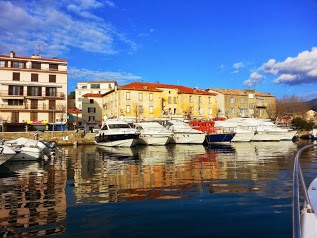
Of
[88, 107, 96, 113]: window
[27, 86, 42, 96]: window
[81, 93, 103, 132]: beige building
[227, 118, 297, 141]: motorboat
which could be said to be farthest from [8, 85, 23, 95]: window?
[227, 118, 297, 141]: motorboat

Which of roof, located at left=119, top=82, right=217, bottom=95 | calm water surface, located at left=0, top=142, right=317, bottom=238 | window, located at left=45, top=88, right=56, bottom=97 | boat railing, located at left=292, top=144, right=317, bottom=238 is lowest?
calm water surface, located at left=0, top=142, right=317, bottom=238

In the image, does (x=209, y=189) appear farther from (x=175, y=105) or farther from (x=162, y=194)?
(x=175, y=105)

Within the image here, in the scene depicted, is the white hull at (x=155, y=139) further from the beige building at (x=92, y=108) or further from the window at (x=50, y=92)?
the beige building at (x=92, y=108)

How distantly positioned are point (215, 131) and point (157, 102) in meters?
19.7

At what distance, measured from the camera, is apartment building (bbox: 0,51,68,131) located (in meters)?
56.3

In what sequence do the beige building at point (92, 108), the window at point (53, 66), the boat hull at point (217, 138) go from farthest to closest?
the beige building at point (92, 108)
the window at point (53, 66)
the boat hull at point (217, 138)

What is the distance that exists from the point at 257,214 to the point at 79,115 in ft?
240

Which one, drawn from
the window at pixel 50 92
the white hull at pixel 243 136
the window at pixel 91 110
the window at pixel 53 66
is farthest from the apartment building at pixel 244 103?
the window at pixel 53 66

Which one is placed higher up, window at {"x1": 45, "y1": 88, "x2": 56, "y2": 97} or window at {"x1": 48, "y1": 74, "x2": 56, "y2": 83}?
window at {"x1": 48, "y1": 74, "x2": 56, "y2": 83}

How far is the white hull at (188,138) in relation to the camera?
43.2 m

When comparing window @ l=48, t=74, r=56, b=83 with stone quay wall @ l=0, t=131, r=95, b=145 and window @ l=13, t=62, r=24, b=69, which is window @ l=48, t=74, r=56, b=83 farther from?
stone quay wall @ l=0, t=131, r=95, b=145

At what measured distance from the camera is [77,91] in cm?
9894

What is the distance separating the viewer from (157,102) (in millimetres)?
66000

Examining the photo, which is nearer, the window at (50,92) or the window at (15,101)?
the window at (15,101)
